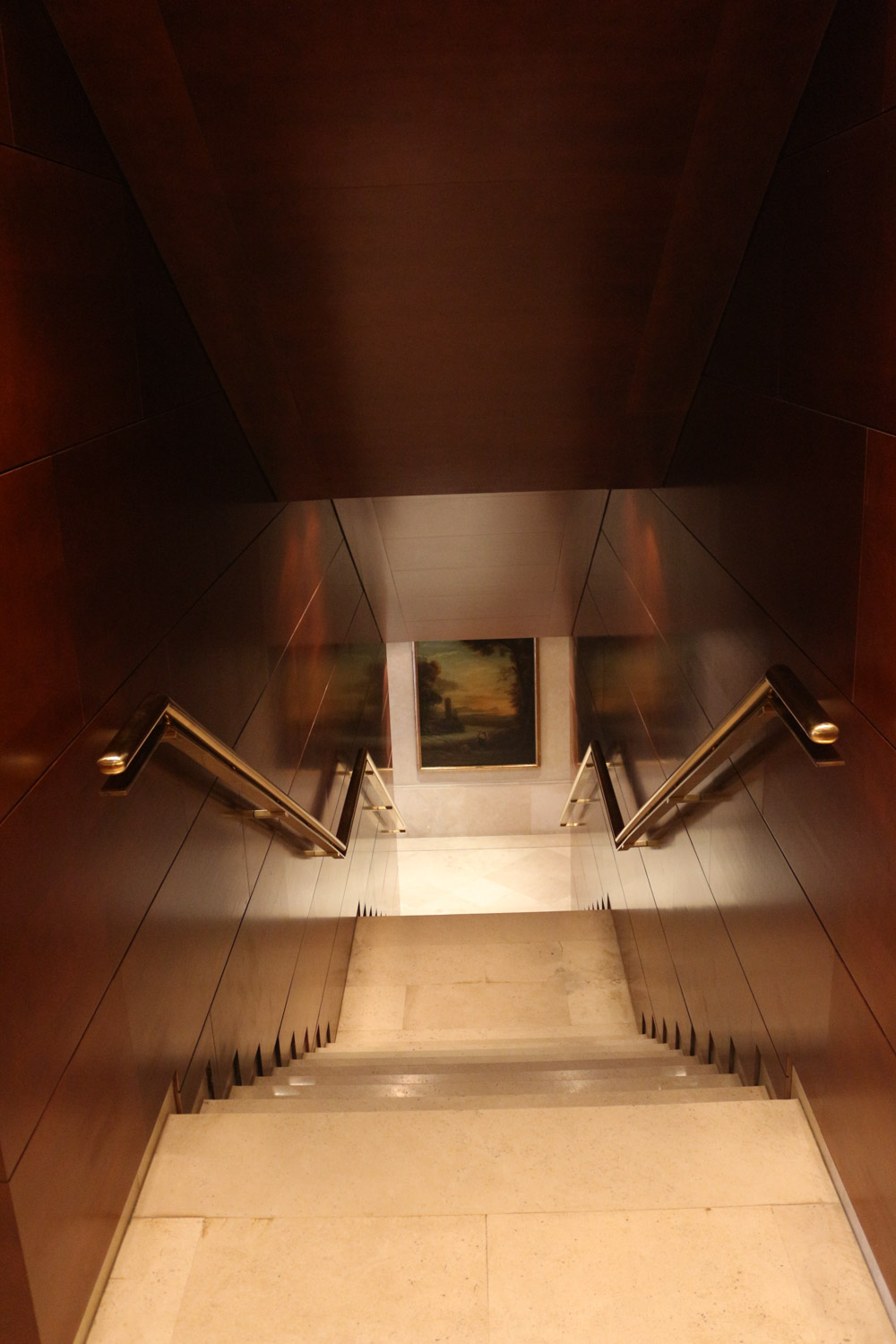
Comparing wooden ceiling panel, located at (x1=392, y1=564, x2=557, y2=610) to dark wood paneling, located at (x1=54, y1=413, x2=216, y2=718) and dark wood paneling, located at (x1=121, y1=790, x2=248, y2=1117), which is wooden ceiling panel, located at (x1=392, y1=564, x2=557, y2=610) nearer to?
dark wood paneling, located at (x1=121, y1=790, x2=248, y2=1117)

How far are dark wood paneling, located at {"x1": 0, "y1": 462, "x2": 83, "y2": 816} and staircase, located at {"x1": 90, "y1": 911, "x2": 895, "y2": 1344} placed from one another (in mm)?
1051

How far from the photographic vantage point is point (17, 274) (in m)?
1.83

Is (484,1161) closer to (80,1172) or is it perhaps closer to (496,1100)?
(496,1100)

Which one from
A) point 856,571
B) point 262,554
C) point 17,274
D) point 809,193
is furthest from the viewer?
point 262,554

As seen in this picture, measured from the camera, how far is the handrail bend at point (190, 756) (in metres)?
2.10

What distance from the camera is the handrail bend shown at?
2102 millimetres

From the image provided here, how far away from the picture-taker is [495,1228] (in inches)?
82.7

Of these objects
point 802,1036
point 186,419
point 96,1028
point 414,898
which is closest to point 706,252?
point 186,419

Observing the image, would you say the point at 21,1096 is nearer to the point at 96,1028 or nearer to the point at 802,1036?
the point at 96,1028

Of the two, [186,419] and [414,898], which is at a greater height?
[186,419]

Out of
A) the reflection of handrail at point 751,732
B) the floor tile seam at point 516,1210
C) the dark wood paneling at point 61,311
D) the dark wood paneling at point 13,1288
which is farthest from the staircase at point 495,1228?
the dark wood paneling at point 61,311

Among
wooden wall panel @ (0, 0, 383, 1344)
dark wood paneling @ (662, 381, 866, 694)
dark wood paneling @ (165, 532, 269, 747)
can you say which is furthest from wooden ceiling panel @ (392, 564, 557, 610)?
wooden wall panel @ (0, 0, 383, 1344)

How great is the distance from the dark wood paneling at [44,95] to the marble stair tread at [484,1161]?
7.00 feet

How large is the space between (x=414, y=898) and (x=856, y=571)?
870cm
